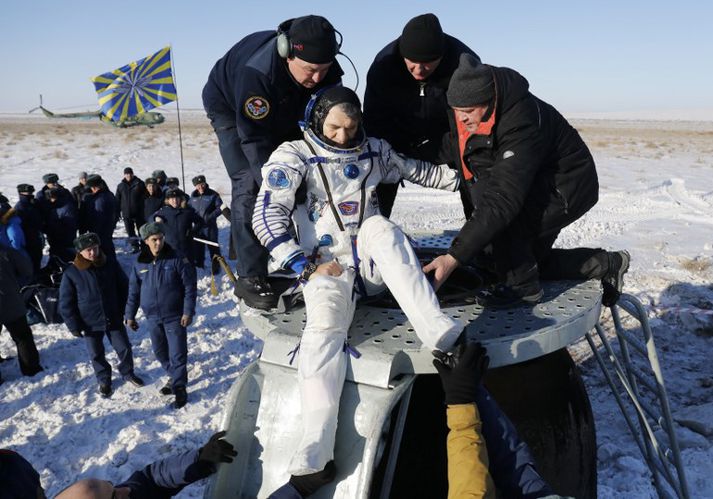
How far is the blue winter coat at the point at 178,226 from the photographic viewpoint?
7.71 meters

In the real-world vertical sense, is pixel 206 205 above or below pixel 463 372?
below

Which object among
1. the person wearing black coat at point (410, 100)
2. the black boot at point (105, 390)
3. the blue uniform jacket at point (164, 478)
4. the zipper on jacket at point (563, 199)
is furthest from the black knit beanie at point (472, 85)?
the black boot at point (105, 390)

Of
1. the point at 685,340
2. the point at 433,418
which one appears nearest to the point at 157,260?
the point at 433,418

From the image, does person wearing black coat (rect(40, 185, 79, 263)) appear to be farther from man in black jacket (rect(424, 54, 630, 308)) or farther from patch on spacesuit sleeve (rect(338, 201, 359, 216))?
man in black jacket (rect(424, 54, 630, 308))

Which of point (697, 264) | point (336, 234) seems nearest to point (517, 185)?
point (336, 234)

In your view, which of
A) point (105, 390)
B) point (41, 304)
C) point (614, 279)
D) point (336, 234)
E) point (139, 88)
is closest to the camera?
point (336, 234)

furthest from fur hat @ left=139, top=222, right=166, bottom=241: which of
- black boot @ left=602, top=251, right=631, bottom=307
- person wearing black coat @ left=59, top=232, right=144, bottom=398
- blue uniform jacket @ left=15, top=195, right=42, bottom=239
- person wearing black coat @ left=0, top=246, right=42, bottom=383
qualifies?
black boot @ left=602, top=251, right=631, bottom=307

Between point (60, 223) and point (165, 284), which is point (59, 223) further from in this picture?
point (165, 284)

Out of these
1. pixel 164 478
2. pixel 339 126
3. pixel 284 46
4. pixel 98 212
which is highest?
pixel 284 46

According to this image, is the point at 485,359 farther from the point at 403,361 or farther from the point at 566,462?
the point at 566,462

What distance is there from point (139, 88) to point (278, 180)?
9.81 metres

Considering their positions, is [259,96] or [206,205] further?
[206,205]

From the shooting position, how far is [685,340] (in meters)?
6.39

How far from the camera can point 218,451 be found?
91.1 inches
